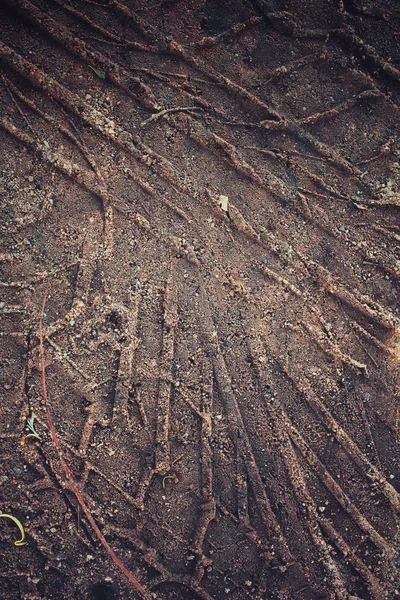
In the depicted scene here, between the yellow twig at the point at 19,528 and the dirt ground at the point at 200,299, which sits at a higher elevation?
the dirt ground at the point at 200,299

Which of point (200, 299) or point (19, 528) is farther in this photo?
point (200, 299)

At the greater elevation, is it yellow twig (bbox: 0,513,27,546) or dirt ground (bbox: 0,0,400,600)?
dirt ground (bbox: 0,0,400,600)

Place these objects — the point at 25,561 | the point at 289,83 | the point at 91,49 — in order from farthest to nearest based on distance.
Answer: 1. the point at 289,83
2. the point at 91,49
3. the point at 25,561

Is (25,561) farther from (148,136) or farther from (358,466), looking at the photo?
(148,136)

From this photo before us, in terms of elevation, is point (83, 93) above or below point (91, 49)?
below

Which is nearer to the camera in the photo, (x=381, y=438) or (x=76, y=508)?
(x=76, y=508)

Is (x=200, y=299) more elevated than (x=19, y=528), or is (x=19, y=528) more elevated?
(x=200, y=299)

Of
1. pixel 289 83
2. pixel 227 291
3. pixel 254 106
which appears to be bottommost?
pixel 227 291

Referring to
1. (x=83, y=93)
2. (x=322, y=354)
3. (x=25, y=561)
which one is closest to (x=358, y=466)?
(x=322, y=354)
